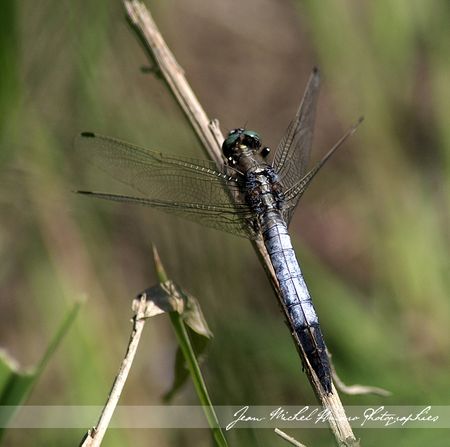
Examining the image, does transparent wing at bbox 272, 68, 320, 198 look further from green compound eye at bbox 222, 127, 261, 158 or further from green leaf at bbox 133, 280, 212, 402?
green leaf at bbox 133, 280, 212, 402

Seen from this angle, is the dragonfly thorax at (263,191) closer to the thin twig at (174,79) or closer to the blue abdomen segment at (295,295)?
the blue abdomen segment at (295,295)

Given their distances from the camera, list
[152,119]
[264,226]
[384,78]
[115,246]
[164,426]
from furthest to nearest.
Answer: [115,246]
[384,78]
[152,119]
[164,426]
[264,226]

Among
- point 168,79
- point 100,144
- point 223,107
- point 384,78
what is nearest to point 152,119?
point 100,144

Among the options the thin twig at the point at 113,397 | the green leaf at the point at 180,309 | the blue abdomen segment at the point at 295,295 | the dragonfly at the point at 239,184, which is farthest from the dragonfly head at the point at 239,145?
the thin twig at the point at 113,397

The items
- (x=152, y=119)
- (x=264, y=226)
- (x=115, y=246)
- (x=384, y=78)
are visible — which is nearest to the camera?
(x=264, y=226)

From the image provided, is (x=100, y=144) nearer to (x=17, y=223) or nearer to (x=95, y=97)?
(x=95, y=97)
